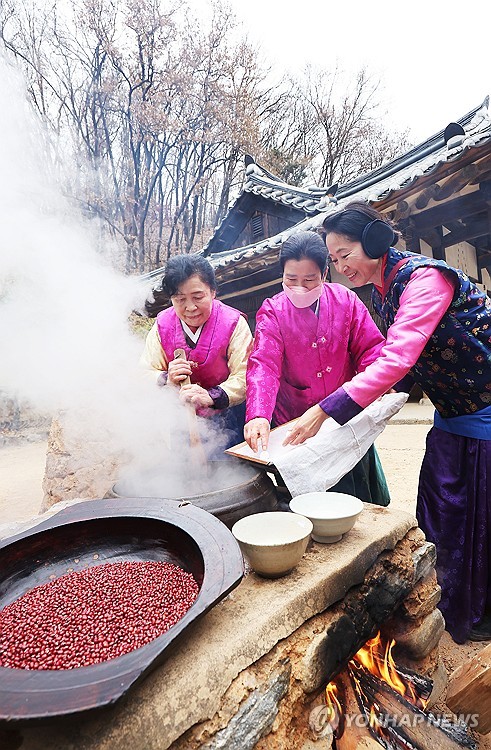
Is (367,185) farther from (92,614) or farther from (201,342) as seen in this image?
(92,614)

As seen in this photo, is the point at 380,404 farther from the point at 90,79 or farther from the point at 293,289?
the point at 90,79

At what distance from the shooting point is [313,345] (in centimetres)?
253

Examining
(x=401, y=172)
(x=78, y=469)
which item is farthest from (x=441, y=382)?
(x=401, y=172)

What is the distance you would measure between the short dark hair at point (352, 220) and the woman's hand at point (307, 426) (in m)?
0.95

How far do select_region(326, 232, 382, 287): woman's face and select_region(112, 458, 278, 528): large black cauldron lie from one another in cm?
123

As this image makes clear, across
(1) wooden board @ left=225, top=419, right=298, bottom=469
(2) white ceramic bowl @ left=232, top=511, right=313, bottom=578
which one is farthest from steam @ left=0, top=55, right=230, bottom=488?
(2) white ceramic bowl @ left=232, top=511, right=313, bottom=578

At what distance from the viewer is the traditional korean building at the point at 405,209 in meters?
4.55

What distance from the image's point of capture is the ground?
246cm

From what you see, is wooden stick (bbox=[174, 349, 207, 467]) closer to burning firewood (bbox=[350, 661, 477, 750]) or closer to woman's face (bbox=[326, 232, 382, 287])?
woman's face (bbox=[326, 232, 382, 287])

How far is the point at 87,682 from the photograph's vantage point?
982 millimetres

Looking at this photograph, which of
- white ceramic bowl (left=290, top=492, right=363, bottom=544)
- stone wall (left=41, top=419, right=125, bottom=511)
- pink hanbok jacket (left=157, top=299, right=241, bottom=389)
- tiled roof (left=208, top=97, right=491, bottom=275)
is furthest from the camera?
stone wall (left=41, top=419, right=125, bottom=511)

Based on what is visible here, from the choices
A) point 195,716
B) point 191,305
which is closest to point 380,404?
point 191,305

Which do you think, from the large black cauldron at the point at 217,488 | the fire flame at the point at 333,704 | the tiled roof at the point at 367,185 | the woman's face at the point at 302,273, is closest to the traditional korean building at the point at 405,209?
the tiled roof at the point at 367,185

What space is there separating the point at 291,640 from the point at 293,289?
1.80m
